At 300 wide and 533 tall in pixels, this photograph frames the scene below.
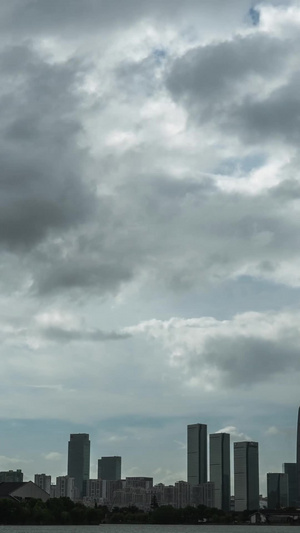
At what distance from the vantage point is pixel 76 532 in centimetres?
18050

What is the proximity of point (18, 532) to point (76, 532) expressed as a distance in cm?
1337

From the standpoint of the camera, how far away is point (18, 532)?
174250mm

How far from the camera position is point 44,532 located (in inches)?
6831

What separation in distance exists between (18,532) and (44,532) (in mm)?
5621

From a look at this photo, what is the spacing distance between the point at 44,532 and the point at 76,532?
31.3 feet
